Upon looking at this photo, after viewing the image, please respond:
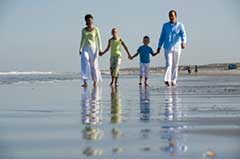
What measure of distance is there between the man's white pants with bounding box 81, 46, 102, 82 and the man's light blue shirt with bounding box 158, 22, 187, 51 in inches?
77.4

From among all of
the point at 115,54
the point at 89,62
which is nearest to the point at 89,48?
the point at 89,62

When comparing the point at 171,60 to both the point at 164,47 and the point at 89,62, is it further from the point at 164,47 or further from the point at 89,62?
the point at 89,62

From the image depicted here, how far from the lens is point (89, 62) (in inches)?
620

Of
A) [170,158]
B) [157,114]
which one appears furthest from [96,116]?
[170,158]

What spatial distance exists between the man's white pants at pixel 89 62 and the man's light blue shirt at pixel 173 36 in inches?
77.4

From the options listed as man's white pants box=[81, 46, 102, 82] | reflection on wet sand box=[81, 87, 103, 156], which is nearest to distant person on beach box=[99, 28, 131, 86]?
man's white pants box=[81, 46, 102, 82]

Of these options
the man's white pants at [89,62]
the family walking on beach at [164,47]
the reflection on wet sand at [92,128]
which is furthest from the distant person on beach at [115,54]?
the reflection on wet sand at [92,128]

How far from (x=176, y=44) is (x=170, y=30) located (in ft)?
1.32

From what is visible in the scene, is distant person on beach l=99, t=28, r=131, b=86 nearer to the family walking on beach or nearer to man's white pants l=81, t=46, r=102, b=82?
the family walking on beach

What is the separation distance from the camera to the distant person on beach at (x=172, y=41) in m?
14.9

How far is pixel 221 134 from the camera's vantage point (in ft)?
16.3

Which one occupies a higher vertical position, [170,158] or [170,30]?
[170,30]

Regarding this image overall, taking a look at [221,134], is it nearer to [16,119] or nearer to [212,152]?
[212,152]

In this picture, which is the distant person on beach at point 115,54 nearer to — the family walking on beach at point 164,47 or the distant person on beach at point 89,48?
the family walking on beach at point 164,47
